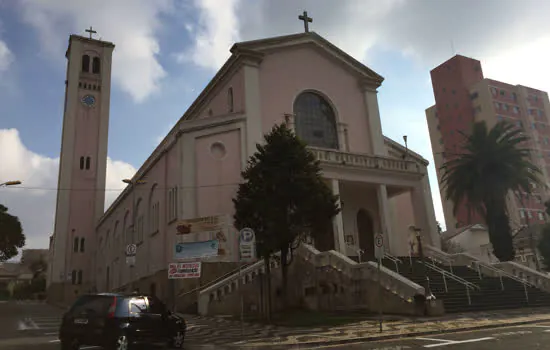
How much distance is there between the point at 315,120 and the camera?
98.3 ft

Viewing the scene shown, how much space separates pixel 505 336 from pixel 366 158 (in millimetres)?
16657

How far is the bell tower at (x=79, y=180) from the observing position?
4891 cm

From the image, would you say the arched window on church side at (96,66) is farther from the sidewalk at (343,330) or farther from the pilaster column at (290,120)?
the sidewalk at (343,330)

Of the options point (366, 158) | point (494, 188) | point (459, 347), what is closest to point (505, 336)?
point (459, 347)

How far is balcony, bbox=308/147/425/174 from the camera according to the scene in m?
25.0

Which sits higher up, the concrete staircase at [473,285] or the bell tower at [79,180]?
the bell tower at [79,180]

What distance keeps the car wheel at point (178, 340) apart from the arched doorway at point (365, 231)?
1936cm

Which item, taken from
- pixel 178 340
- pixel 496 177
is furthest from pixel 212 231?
pixel 496 177

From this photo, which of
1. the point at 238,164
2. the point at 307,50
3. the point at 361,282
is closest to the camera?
the point at 361,282

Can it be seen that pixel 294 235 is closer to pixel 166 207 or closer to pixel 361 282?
pixel 361 282

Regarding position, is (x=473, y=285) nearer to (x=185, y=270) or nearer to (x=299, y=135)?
(x=185, y=270)

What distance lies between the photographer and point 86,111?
172ft

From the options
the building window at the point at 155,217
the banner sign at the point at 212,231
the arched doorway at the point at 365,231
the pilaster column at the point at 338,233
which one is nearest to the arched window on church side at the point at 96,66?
the building window at the point at 155,217

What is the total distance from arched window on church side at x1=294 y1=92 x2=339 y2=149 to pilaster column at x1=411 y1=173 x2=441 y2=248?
6.11 m
